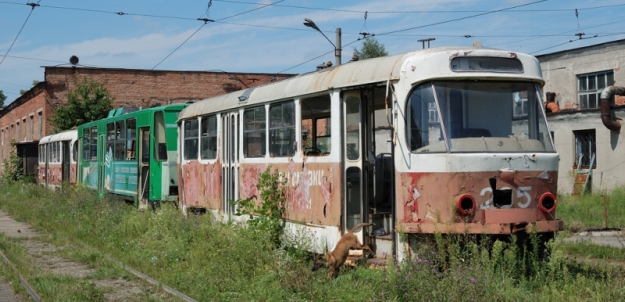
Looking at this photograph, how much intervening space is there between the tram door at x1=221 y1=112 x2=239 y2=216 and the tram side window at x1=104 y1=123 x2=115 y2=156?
9076mm

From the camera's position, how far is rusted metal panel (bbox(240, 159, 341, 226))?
30.5ft

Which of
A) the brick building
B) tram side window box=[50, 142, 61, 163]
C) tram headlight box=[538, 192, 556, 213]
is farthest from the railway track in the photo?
the brick building

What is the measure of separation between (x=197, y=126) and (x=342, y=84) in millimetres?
5975

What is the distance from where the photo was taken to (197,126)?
14.5 metres

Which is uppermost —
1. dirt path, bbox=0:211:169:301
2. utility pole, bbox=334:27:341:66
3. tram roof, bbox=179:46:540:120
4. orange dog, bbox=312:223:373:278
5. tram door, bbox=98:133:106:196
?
utility pole, bbox=334:27:341:66

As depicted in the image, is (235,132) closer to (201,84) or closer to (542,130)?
(542,130)

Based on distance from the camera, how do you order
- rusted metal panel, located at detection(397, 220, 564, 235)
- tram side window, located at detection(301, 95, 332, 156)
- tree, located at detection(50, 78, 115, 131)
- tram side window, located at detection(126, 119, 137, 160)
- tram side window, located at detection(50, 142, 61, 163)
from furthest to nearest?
1. tree, located at detection(50, 78, 115, 131)
2. tram side window, located at detection(50, 142, 61, 163)
3. tram side window, located at detection(126, 119, 137, 160)
4. tram side window, located at detection(301, 95, 332, 156)
5. rusted metal panel, located at detection(397, 220, 564, 235)

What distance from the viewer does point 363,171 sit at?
9.08 metres

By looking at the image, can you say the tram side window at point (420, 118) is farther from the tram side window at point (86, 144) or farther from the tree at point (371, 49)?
the tree at point (371, 49)

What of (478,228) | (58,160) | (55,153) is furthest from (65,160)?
(478,228)

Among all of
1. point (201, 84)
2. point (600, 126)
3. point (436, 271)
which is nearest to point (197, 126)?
point (436, 271)

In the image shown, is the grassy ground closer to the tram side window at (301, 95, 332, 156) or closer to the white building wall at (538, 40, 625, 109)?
the tram side window at (301, 95, 332, 156)

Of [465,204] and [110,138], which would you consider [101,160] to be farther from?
[465,204]

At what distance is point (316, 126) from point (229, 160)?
2639 millimetres
